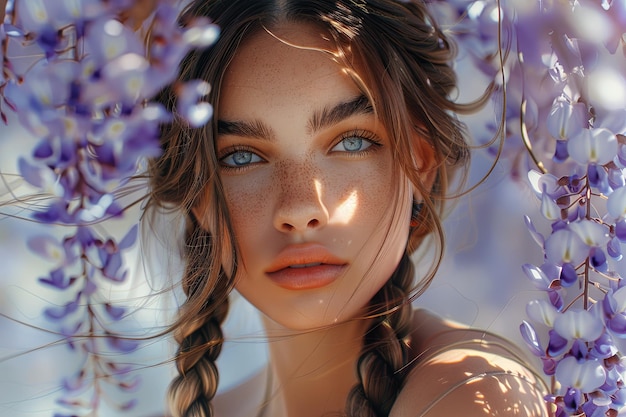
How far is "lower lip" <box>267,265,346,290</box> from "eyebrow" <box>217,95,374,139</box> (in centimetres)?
19

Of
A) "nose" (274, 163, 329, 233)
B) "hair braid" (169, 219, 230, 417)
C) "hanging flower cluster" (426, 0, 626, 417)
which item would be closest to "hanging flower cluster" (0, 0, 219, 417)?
"nose" (274, 163, 329, 233)

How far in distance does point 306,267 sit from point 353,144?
189 millimetres

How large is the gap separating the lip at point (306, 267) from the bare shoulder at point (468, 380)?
0.64 feet

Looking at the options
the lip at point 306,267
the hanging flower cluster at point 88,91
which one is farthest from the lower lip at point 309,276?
the hanging flower cluster at point 88,91

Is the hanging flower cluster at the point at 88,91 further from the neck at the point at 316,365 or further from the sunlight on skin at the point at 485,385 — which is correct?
the sunlight on skin at the point at 485,385

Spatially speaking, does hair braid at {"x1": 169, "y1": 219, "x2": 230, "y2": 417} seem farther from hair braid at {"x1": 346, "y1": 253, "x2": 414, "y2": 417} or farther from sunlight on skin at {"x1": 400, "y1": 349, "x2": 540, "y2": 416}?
sunlight on skin at {"x1": 400, "y1": 349, "x2": 540, "y2": 416}

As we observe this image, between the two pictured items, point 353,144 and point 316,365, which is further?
point 316,365

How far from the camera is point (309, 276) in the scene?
1.24 metres

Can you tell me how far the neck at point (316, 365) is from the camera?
139 cm

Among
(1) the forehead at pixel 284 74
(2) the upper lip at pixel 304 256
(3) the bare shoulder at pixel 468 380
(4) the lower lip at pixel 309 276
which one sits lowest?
(3) the bare shoulder at pixel 468 380

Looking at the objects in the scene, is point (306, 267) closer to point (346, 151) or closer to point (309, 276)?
point (309, 276)

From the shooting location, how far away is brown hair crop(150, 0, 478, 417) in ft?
4.13

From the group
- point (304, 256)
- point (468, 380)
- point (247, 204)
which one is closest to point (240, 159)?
point (247, 204)

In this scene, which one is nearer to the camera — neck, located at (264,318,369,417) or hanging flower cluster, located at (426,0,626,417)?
hanging flower cluster, located at (426,0,626,417)
